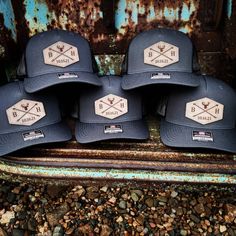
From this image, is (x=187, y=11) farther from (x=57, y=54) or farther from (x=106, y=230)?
(x=106, y=230)

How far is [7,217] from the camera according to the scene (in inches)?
83.8

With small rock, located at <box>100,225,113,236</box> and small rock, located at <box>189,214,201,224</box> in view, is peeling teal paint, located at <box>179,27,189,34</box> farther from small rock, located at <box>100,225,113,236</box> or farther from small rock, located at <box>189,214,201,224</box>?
small rock, located at <box>100,225,113,236</box>

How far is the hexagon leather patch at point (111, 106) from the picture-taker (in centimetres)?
191

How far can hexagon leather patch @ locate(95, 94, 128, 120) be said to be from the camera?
6.25 ft

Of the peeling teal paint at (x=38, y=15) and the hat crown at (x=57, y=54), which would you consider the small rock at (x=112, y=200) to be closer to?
the hat crown at (x=57, y=54)

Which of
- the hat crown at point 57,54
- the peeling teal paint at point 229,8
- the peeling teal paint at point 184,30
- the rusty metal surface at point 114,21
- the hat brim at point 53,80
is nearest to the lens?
the hat brim at point 53,80

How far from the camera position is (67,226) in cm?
207

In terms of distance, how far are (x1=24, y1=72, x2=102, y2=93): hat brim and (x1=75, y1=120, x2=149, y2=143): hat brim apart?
228mm

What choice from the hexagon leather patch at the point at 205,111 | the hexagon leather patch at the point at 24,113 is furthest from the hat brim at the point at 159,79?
the hexagon leather patch at the point at 24,113

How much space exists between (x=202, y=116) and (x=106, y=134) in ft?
1.62

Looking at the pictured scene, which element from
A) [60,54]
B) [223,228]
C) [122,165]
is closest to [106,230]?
[122,165]

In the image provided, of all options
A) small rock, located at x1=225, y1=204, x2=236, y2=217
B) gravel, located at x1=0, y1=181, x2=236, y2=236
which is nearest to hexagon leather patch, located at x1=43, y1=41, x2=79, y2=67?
gravel, located at x1=0, y1=181, x2=236, y2=236

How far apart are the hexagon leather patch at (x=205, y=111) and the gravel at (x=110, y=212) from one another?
1.58 ft

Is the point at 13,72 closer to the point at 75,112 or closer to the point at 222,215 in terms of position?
the point at 75,112
